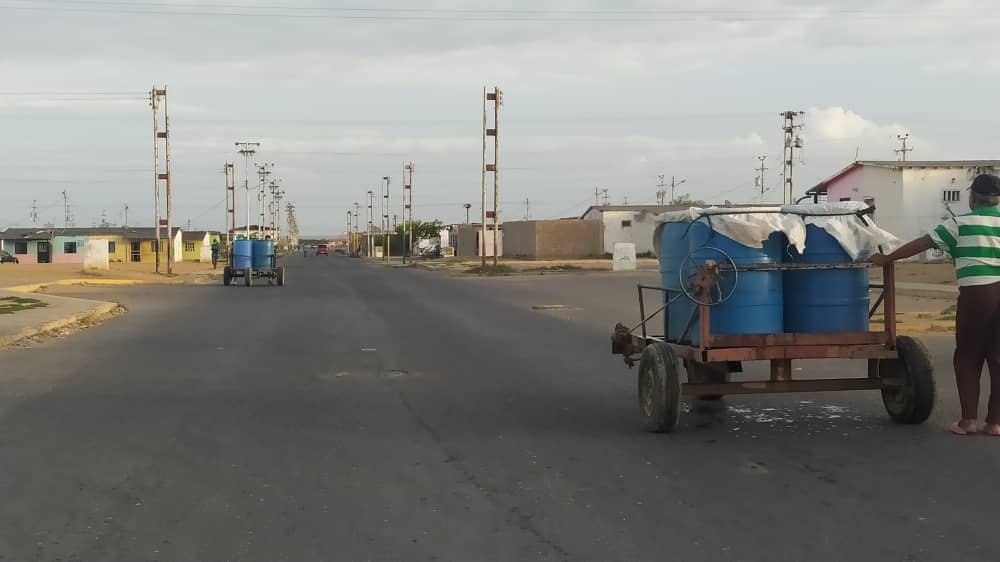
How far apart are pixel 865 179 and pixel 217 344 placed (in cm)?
4410

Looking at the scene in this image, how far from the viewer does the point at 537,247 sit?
254 feet

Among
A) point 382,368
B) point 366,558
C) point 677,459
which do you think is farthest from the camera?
point 382,368

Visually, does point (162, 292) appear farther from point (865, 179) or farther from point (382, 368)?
point (865, 179)

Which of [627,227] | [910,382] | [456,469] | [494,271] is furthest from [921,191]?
[456,469]

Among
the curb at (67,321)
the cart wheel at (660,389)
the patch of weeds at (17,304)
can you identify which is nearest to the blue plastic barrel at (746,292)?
the cart wheel at (660,389)

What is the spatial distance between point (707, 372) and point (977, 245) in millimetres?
2387

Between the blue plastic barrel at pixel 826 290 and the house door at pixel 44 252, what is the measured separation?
93124 mm

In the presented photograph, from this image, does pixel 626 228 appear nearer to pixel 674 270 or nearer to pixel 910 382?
pixel 674 270

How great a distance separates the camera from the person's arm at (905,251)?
7082 millimetres

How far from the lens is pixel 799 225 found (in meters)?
7.27

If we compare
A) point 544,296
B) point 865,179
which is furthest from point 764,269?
point 865,179

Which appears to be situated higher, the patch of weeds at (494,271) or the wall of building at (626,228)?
→ the wall of building at (626,228)

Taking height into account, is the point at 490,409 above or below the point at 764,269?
below

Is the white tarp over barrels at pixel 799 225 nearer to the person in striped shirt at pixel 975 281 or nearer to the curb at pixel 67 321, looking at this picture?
the person in striped shirt at pixel 975 281
